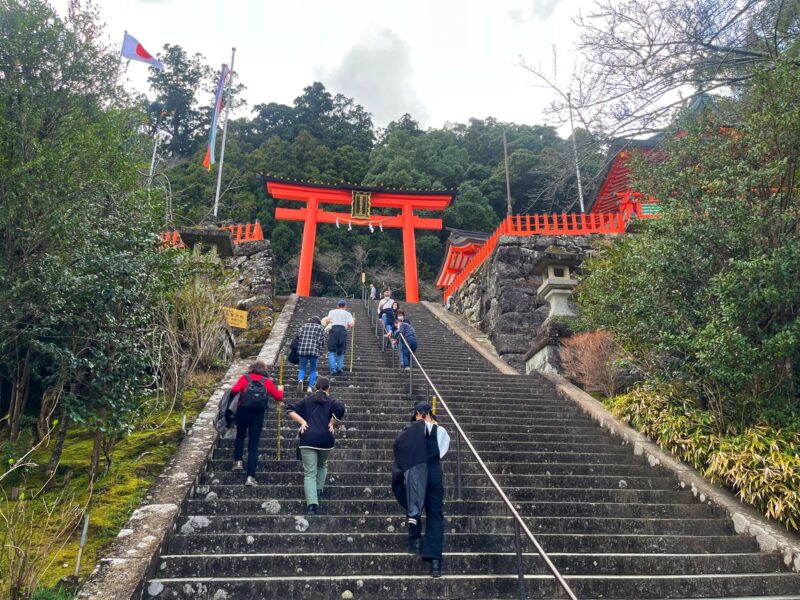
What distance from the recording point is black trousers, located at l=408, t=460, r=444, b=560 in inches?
167

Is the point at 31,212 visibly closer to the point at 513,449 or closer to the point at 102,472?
the point at 102,472

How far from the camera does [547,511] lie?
17.7 ft

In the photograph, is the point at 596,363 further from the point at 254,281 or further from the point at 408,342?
the point at 254,281

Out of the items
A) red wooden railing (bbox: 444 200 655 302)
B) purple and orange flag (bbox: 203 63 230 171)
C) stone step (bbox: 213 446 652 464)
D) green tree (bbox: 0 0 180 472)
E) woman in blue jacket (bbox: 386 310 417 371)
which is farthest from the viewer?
Answer: purple and orange flag (bbox: 203 63 230 171)

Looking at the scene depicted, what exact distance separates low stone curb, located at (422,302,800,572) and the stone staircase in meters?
0.10

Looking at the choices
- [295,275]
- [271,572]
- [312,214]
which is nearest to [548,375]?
[271,572]

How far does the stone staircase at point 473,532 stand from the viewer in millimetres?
4168

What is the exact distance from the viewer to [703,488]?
593 centimetres

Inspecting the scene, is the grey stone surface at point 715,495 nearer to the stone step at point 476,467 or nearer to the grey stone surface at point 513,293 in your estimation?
the stone step at point 476,467

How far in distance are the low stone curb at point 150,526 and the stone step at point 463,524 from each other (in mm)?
258

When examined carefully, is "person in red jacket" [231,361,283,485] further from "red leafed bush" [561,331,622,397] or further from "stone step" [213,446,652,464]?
"red leafed bush" [561,331,622,397]

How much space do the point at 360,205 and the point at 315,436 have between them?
17074 mm

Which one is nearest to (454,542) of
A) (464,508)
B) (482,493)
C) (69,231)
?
(464,508)

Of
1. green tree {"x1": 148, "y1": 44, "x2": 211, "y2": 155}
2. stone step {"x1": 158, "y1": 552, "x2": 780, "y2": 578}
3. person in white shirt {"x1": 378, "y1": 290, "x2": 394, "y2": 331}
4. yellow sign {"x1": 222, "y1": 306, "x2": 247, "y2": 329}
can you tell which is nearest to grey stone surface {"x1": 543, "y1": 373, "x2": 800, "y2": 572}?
stone step {"x1": 158, "y1": 552, "x2": 780, "y2": 578}
